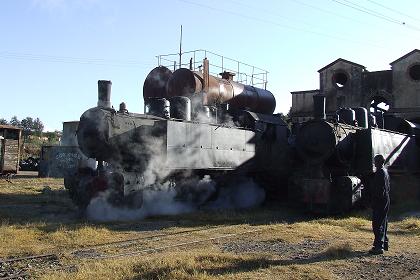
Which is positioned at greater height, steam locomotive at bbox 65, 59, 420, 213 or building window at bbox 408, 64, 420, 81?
building window at bbox 408, 64, 420, 81

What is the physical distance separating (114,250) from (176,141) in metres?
5.40

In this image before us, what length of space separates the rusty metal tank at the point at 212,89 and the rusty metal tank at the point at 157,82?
2.81 feet

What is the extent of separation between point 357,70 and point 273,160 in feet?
56.7

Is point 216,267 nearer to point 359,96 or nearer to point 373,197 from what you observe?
point 373,197

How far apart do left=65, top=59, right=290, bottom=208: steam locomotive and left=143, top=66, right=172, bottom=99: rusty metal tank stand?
1.7 inches

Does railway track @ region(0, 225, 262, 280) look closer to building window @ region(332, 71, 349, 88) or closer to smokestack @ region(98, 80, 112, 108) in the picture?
smokestack @ region(98, 80, 112, 108)

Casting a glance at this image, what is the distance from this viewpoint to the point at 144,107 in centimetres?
1567

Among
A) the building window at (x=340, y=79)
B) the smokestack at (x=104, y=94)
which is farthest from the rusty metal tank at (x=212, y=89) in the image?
the building window at (x=340, y=79)

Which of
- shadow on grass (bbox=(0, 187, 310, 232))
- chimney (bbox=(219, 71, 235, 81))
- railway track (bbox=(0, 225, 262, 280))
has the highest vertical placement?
chimney (bbox=(219, 71, 235, 81))

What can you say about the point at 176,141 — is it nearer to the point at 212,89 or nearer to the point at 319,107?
the point at 212,89

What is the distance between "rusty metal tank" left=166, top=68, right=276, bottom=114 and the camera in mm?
16812

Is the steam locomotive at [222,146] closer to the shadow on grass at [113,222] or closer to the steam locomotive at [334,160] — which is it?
the steam locomotive at [334,160]

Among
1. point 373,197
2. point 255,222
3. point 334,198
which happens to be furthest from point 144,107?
point 373,197

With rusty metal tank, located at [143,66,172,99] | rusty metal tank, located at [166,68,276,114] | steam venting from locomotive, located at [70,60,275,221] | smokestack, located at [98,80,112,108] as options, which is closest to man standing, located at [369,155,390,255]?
steam venting from locomotive, located at [70,60,275,221]
